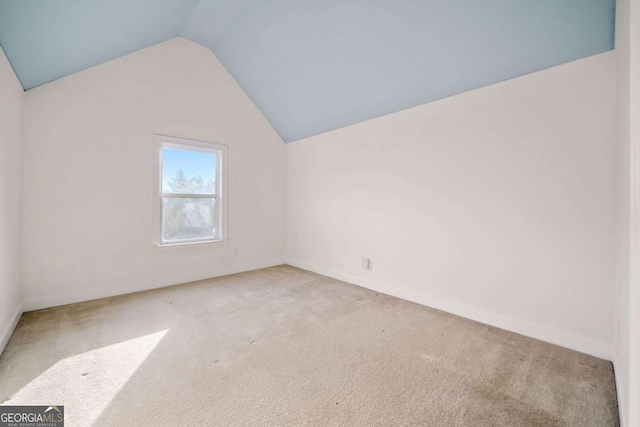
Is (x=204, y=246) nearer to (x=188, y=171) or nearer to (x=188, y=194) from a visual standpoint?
(x=188, y=194)

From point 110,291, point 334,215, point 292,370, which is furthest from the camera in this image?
point 334,215

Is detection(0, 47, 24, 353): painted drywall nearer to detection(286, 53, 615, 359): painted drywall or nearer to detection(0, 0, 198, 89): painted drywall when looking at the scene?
detection(0, 0, 198, 89): painted drywall

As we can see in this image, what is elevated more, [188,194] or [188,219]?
[188,194]

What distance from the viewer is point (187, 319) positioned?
257 cm

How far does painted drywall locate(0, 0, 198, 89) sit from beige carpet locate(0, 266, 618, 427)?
7.23ft

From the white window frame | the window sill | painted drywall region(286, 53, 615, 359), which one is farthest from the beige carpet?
the white window frame

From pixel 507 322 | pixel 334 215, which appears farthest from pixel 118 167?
pixel 507 322

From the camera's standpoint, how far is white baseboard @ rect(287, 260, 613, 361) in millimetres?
2045

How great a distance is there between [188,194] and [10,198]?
1.67 m

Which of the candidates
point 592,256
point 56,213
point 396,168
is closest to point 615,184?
point 592,256

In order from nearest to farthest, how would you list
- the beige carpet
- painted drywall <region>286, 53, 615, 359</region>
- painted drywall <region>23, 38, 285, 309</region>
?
the beige carpet
painted drywall <region>286, 53, 615, 359</region>
painted drywall <region>23, 38, 285, 309</region>

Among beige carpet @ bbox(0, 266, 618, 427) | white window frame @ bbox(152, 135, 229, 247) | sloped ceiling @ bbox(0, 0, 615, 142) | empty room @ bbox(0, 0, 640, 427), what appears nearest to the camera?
beige carpet @ bbox(0, 266, 618, 427)

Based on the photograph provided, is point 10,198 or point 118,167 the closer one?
point 10,198

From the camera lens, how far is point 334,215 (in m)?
4.05
